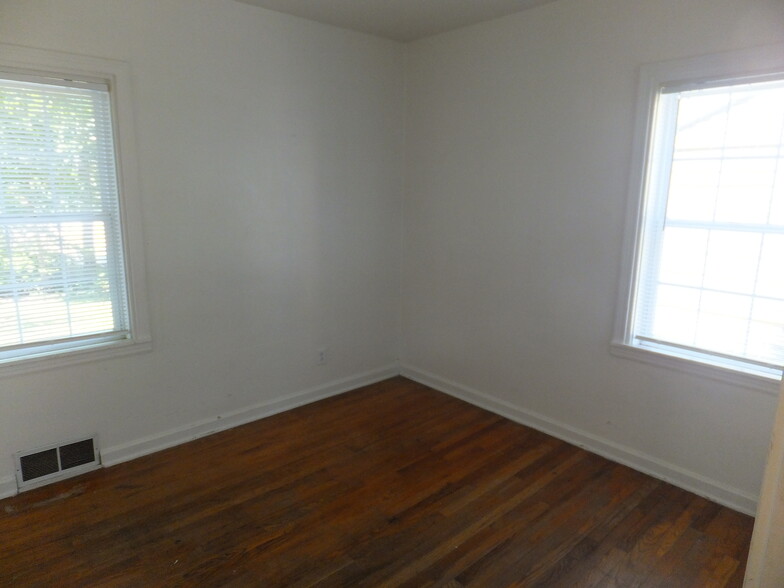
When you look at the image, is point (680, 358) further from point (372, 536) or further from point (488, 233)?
point (372, 536)

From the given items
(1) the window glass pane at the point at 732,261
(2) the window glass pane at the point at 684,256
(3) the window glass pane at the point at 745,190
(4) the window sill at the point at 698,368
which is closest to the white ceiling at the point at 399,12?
(3) the window glass pane at the point at 745,190

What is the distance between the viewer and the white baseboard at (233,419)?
297 centimetres

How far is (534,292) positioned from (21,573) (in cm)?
299

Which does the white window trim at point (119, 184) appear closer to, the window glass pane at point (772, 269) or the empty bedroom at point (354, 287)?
the empty bedroom at point (354, 287)

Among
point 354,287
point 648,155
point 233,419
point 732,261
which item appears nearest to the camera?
point 732,261

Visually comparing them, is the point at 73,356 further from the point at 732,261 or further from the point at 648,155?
the point at 732,261

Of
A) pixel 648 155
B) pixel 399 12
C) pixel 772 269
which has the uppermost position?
pixel 399 12

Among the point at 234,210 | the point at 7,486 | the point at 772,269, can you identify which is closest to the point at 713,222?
the point at 772,269

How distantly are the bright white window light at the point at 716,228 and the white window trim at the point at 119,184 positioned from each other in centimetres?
277

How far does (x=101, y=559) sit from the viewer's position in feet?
7.20

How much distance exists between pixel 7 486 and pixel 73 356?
71cm

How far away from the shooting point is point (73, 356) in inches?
107

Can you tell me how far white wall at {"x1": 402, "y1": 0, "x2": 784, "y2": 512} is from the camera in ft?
8.52

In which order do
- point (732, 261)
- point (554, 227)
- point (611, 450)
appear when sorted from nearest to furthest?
point (732, 261), point (611, 450), point (554, 227)
